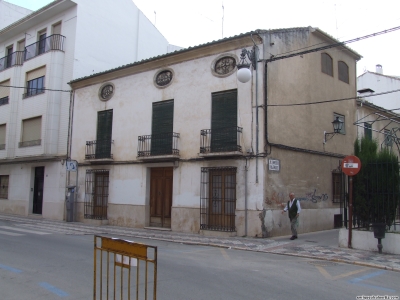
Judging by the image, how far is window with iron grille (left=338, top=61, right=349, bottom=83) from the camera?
1780 centimetres

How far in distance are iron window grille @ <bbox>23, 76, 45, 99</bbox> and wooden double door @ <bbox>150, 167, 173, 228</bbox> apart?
947 cm

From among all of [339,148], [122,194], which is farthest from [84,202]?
[339,148]

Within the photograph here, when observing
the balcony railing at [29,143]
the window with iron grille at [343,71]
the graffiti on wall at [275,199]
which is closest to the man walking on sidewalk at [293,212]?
the graffiti on wall at [275,199]

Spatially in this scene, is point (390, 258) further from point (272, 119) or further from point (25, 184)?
point (25, 184)

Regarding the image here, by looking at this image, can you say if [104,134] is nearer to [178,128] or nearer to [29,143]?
[178,128]

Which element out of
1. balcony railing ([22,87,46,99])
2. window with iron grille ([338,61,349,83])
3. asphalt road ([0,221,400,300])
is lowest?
asphalt road ([0,221,400,300])

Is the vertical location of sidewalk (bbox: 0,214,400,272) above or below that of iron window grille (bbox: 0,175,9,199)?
below

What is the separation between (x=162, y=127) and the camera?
15.8 meters

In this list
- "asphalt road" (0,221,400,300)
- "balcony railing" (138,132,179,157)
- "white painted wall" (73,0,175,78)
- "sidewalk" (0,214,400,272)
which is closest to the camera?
"asphalt road" (0,221,400,300)

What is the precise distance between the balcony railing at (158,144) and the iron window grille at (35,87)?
330 inches

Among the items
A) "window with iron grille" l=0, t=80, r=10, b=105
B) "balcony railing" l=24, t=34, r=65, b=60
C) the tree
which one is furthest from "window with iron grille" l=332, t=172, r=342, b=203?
"window with iron grille" l=0, t=80, r=10, b=105

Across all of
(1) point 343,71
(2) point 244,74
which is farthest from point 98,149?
(1) point 343,71

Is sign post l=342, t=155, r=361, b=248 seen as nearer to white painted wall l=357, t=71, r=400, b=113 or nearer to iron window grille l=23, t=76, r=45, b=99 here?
iron window grille l=23, t=76, r=45, b=99

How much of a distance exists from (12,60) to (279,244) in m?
20.8
